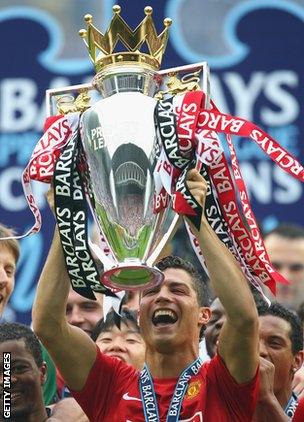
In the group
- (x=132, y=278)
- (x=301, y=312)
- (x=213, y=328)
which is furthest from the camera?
(x=301, y=312)

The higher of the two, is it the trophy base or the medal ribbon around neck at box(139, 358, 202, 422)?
the trophy base

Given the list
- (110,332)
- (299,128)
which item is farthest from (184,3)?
(110,332)

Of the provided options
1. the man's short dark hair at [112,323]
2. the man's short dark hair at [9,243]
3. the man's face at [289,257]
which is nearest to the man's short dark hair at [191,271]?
the man's short dark hair at [112,323]

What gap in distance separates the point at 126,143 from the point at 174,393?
0.90m

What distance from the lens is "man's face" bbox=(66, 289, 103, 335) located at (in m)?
7.14

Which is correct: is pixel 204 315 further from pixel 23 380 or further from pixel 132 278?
pixel 132 278

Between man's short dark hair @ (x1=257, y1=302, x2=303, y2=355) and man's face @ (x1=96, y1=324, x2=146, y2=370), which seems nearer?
man's short dark hair @ (x1=257, y1=302, x2=303, y2=355)

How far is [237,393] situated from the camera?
5.67 metres

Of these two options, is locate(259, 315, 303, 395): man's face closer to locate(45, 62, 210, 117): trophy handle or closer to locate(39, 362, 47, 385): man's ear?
locate(39, 362, 47, 385): man's ear

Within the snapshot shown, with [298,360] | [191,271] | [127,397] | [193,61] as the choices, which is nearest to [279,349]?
[298,360]

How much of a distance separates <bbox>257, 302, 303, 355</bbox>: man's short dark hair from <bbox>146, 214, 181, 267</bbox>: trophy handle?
107 centimetres

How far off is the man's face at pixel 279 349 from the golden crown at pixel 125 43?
51.5 inches

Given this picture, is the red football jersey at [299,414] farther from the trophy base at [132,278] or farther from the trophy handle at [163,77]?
the trophy handle at [163,77]

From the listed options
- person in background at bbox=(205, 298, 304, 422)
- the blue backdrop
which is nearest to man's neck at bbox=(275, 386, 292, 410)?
person in background at bbox=(205, 298, 304, 422)
